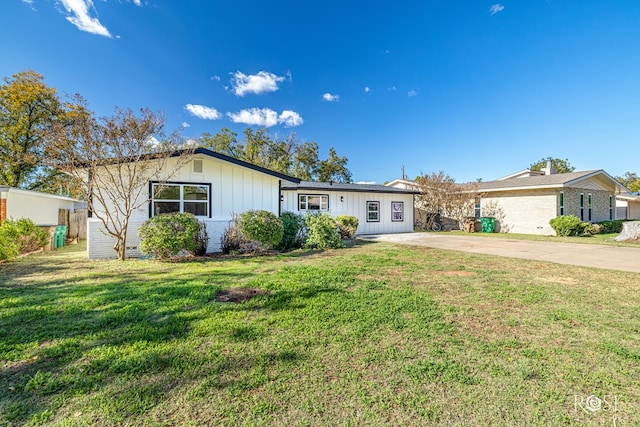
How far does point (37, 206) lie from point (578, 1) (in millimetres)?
24277

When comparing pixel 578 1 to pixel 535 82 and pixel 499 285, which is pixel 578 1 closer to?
pixel 535 82

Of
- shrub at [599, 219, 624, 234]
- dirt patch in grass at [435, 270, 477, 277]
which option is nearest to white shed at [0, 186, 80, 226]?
dirt patch in grass at [435, 270, 477, 277]

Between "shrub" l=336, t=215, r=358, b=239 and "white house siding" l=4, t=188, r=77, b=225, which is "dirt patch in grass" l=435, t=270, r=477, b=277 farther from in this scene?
"white house siding" l=4, t=188, r=77, b=225

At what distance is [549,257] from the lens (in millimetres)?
8180

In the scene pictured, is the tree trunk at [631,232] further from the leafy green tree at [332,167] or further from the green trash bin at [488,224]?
the leafy green tree at [332,167]

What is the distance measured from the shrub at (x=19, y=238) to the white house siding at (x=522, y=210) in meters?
22.6

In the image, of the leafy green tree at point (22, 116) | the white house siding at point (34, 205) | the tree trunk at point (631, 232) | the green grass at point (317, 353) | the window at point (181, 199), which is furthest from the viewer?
the leafy green tree at point (22, 116)

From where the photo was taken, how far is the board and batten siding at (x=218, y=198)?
8.21 m

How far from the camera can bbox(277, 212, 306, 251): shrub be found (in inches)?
386

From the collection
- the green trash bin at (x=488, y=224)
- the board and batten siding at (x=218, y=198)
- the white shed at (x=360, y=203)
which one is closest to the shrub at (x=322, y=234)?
the board and batten siding at (x=218, y=198)

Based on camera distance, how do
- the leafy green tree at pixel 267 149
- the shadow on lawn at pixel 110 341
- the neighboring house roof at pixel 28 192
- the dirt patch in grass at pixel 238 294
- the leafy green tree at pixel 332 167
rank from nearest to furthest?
1. the shadow on lawn at pixel 110 341
2. the dirt patch in grass at pixel 238 294
3. the neighboring house roof at pixel 28 192
4. the leafy green tree at pixel 267 149
5. the leafy green tree at pixel 332 167

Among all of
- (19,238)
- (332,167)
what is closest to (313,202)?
(19,238)

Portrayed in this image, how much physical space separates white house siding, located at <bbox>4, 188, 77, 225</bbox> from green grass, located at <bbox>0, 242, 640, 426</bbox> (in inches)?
340

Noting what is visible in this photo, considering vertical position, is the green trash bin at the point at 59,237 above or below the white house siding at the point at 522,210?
below
